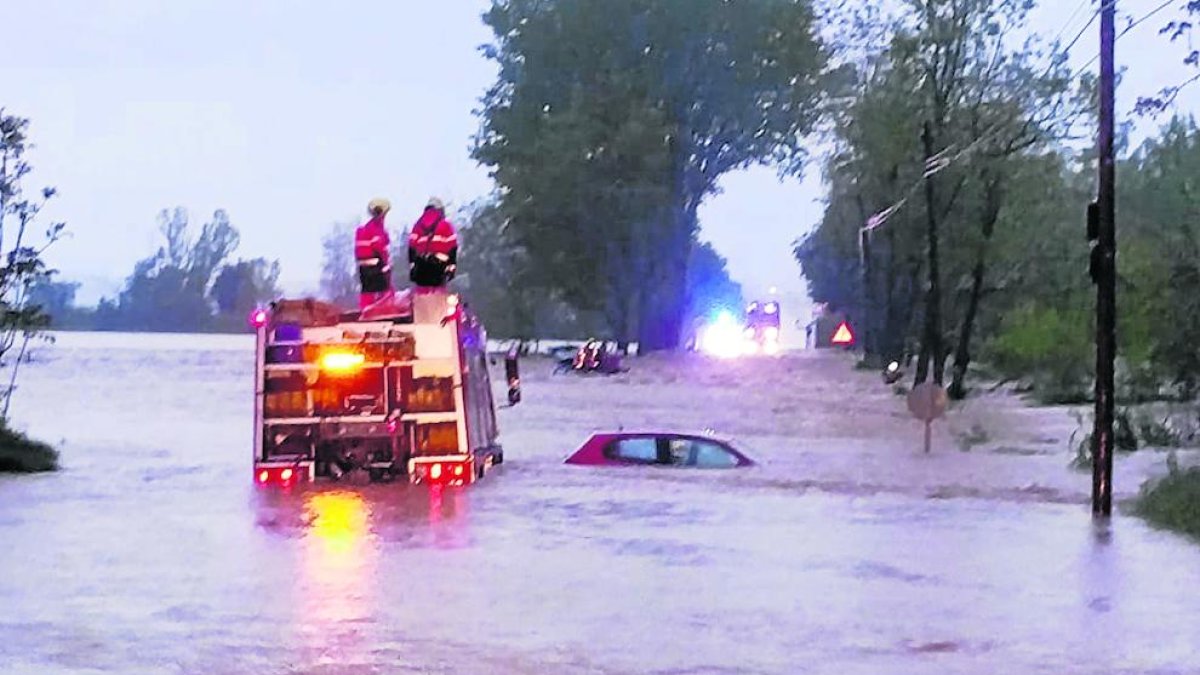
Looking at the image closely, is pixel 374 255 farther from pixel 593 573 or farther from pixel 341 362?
pixel 593 573

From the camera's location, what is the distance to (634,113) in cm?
7350

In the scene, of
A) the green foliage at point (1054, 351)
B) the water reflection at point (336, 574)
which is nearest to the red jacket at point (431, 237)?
the water reflection at point (336, 574)

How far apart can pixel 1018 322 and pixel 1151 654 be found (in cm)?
4478

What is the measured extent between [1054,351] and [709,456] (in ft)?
91.1

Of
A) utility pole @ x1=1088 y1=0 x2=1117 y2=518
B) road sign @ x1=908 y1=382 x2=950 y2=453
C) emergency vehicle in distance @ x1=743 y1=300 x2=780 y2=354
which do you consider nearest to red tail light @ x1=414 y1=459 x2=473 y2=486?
utility pole @ x1=1088 y1=0 x2=1117 y2=518

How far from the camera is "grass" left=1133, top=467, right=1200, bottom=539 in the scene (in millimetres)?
20812

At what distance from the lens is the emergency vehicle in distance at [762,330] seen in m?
103

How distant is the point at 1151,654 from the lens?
1305cm

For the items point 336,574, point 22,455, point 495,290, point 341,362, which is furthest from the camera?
point 495,290

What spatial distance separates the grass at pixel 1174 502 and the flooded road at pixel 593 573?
397 millimetres

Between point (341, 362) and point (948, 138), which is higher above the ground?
point (948, 138)

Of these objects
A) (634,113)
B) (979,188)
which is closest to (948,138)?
(979,188)

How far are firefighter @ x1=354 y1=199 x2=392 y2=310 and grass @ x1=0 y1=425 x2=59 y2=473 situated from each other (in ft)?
23.1

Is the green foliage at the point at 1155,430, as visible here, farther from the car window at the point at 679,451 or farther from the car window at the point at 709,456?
the car window at the point at 679,451
